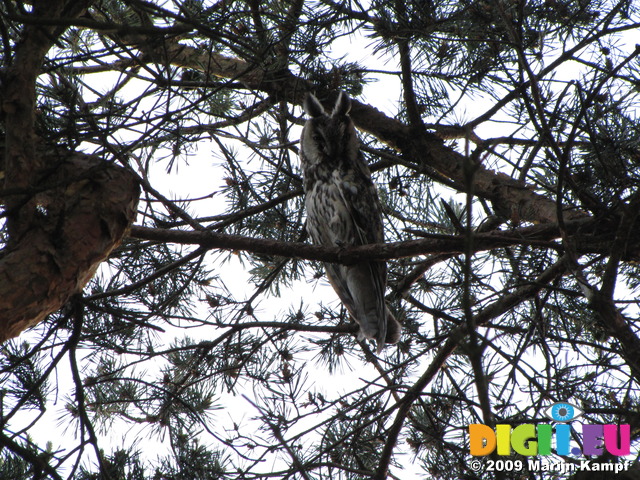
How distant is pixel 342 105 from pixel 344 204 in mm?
492

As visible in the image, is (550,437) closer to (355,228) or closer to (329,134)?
(355,228)

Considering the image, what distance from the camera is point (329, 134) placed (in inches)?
112

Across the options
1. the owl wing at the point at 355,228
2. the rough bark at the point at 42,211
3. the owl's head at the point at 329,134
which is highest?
the owl's head at the point at 329,134

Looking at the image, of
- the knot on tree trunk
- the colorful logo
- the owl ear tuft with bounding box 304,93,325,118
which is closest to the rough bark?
the knot on tree trunk

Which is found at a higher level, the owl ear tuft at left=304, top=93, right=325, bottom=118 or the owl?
the owl ear tuft at left=304, top=93, right=325, bottom=118

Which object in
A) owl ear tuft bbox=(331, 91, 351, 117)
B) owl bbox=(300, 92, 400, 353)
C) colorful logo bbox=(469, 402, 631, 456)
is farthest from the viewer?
owl bbox=(300, 92, 400, 353)

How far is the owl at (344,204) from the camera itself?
2759 mm

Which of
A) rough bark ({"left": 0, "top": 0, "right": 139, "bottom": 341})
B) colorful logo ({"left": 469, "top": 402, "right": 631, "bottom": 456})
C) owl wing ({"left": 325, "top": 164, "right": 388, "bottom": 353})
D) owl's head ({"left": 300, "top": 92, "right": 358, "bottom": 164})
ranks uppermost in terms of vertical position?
owl's head ({"left": 300, "top": 92, "right": 358, "bottom": 164})

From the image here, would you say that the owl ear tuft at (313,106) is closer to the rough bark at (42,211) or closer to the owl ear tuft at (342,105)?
the owl ear tuft at (342,105)

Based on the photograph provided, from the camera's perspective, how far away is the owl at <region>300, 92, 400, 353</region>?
2.76m

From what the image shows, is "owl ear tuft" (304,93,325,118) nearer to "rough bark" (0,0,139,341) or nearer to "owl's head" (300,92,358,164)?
"owl's head" (300,92,358,164)

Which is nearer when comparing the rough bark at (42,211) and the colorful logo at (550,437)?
the rough bark at (42,211)

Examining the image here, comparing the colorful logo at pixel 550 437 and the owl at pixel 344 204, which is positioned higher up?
the owl at pixel 344 204

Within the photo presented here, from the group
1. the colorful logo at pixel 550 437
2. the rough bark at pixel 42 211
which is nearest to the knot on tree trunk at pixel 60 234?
the rough bark at pixel 42 211
